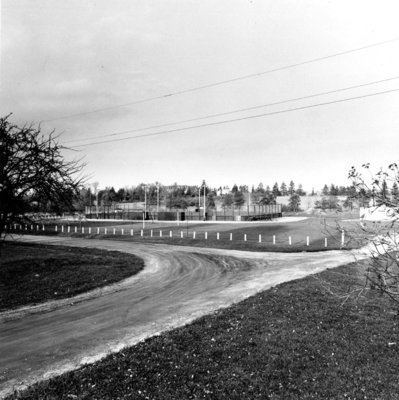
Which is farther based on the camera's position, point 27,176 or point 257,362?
point 27,176

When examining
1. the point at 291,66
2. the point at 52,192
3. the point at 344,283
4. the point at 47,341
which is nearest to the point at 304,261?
the point at 344,283

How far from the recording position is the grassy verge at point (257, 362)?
559cm

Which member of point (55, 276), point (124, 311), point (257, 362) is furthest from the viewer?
point (55, 276)

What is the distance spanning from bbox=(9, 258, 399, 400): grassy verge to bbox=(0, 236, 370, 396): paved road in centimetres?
83

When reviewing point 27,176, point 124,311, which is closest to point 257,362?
point 124,311

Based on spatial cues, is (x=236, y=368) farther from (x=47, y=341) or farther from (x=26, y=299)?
(x=26, y=299)

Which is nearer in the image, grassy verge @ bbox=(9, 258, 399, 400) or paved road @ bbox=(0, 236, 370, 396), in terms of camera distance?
grassy verge @ bbox=(9, 258, 399, 400)

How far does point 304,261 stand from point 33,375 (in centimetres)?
1704

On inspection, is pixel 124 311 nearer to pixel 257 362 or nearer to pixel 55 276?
pixel 257 362

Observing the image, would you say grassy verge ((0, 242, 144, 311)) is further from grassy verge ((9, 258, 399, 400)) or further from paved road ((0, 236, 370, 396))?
grassy verge ((9, 258, 399, 400))

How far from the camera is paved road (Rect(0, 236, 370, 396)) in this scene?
23.5ft

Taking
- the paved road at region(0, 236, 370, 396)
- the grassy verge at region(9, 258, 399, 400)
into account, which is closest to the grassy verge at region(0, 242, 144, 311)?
the paved road at region(0, 236, 370, 396)

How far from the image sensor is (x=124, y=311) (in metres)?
10.7

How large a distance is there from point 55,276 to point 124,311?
6.90 metres
